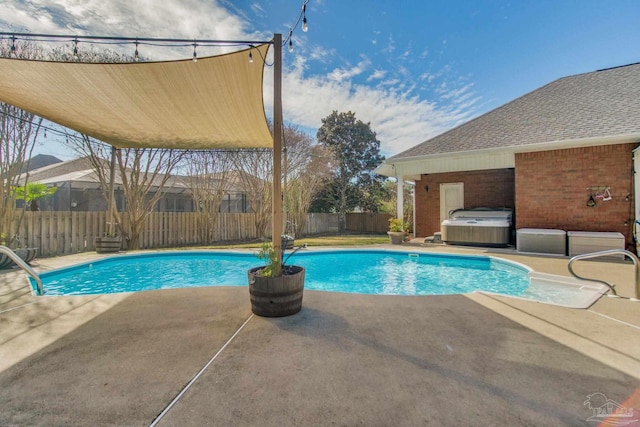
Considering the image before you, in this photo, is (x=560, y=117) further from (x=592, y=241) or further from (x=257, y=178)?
(x=257, y=178)

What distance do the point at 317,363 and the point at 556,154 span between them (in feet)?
31.2

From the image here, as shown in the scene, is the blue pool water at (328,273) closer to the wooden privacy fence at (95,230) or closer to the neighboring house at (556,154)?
the wooden privacy fence at (95,230)

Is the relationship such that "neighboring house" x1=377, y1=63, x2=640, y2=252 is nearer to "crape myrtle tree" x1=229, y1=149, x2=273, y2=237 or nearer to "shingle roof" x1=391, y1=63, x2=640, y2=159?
"shingle roof" x1=391, y1=63, x2=640, y2=159

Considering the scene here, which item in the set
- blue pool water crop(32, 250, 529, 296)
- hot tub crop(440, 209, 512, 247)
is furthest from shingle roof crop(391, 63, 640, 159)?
blue pool water crop(32, 250, 529, 296)

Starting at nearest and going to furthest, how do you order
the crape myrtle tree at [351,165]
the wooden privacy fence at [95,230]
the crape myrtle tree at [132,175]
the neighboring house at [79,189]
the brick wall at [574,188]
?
1. the brick wall at [574,188]
2. the wooden privacy fence at [95,230]
3. the crape myrtle tree at [132,175]
4. the neighboring house at [79,189]
5. the crape myrtle tree at [351,165]

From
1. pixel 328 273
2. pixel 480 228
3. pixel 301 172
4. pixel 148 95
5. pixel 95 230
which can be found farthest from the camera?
pixel 301 172

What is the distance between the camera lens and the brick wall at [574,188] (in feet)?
24.4

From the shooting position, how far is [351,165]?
78.1 feet

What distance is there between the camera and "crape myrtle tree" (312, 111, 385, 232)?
72.4 feet

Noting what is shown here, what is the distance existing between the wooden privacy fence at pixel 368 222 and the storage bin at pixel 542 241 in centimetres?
1008

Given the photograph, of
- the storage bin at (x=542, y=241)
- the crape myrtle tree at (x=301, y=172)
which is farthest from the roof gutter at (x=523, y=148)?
the crape myrtle tree at (x=301, y=172)

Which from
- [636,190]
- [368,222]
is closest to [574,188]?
[636,190]

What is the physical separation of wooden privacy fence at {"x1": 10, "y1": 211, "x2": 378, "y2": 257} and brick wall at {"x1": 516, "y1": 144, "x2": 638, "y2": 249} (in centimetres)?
1045

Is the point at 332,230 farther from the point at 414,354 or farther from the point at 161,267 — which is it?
the point at 414,354
